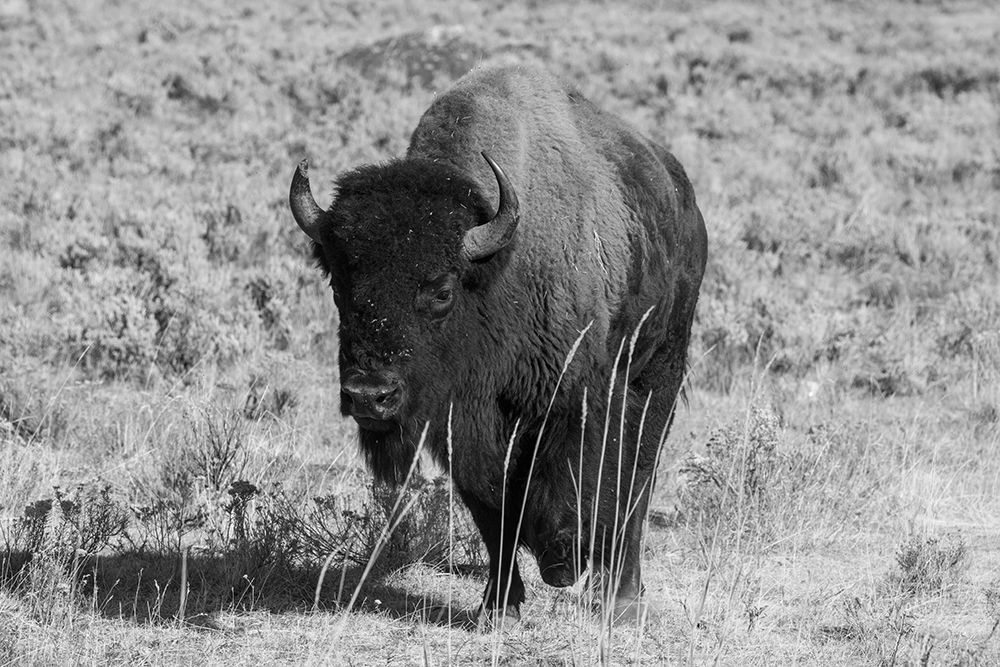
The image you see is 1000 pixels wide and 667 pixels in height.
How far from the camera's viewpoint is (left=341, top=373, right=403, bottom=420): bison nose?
12.9 ft

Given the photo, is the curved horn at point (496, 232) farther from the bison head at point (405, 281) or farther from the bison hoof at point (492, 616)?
the bison hoof at point (492, 616)

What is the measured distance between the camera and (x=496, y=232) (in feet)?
14.4

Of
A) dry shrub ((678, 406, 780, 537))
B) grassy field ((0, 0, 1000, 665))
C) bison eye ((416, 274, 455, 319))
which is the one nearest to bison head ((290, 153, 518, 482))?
bison eye ((416, 274, 455, 319))

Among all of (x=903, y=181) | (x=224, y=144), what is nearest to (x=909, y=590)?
(x=903, y=181)

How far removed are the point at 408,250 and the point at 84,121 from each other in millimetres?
12819

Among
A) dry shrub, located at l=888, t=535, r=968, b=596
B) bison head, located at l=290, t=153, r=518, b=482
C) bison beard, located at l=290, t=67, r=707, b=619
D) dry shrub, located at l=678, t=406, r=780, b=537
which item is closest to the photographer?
bison head, located at l=290, t=153, r=518, b=482

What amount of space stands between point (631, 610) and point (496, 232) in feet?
5.43

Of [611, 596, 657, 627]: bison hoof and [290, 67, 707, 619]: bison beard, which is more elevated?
[290, 67, 707, 619]: bison beard

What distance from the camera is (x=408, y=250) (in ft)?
13.7

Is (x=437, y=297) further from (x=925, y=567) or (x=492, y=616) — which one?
(x=925, y=567)

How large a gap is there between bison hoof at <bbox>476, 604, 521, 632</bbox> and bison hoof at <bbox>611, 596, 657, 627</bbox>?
0.39 metres

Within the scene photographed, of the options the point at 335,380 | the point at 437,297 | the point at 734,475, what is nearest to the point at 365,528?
the point at 437,297

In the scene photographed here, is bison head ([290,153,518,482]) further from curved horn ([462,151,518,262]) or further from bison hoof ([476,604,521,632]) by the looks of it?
bison hoof ([476,604,521,632])

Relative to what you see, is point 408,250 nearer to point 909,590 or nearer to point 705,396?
point 909,590
